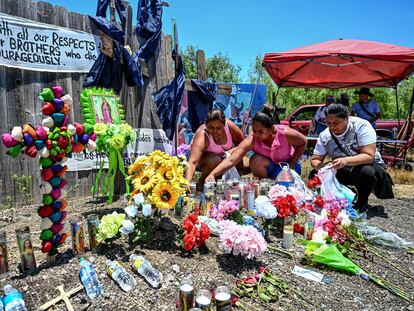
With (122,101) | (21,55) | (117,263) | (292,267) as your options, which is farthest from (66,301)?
(122,101)

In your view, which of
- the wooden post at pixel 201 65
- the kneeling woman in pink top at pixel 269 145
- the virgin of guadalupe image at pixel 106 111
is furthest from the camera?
the wooden post at pixel 201 65

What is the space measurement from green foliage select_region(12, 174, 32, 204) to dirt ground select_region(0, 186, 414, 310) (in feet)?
2.93

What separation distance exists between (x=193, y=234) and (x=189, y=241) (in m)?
0.06

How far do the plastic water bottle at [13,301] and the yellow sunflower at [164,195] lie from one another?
98 cm

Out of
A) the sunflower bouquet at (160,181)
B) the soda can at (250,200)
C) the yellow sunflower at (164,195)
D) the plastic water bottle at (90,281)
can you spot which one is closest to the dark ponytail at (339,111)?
the soda can at (250,200)

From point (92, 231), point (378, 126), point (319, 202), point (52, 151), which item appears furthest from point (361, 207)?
point (378, 126)

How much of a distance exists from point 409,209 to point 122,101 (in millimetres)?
4196

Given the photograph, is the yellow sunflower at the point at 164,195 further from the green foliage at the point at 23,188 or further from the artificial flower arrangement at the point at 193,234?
the green foliage at the point at 23,188

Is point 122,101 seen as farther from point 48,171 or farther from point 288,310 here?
point 288,310

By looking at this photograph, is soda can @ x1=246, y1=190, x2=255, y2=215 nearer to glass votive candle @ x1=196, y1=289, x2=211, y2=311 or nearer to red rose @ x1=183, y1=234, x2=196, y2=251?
red rose @ x1=183, y1=234, x2=196, y2=251

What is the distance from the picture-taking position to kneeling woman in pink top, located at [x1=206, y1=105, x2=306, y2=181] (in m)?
3.98

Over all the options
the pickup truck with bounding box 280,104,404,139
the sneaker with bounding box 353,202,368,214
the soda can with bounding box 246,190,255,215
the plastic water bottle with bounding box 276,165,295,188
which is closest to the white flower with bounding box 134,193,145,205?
the soda can with bounding box 246,190,255,215

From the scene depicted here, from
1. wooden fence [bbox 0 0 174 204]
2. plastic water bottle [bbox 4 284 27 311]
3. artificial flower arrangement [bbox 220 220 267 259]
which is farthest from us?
wooden fence [bbox 0 0 174 204]

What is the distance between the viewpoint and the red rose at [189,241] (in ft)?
8.15
